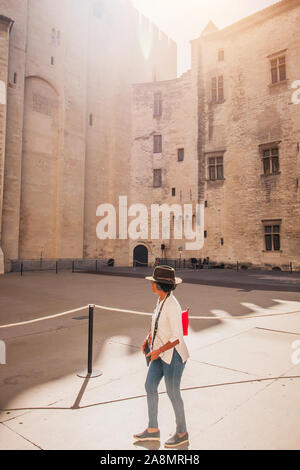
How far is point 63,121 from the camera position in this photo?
23.1m

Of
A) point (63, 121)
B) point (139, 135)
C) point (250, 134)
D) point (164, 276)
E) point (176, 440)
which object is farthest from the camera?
point (139, 135)

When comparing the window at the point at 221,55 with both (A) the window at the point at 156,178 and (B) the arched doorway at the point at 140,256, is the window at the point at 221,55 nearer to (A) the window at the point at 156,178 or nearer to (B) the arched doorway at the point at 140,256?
(A) the window at the point at 156,178

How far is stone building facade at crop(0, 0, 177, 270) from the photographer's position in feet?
66.3

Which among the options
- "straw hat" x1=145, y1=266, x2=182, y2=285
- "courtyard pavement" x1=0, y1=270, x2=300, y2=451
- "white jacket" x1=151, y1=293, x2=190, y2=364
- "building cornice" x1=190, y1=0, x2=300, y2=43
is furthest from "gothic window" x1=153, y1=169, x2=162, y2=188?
"white jacket" x1=151, y1=293, x2=190, y2=364

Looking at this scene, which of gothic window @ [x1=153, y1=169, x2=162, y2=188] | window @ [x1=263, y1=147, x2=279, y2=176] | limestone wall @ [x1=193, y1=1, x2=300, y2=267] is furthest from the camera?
gothic window @ [x1=153, y1=169, x2=162, y2=188]

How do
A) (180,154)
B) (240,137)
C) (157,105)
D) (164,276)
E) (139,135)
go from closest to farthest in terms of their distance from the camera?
(164,276)
(240,137)
(180,154)
(157,105)
(139,135)

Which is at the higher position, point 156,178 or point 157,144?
point 157,144

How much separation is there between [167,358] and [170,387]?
A: 225mm

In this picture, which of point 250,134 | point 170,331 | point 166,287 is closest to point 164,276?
point 166,287

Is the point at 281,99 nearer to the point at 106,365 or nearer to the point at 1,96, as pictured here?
the point at 1,96

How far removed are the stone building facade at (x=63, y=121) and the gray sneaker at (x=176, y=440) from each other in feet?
60.6

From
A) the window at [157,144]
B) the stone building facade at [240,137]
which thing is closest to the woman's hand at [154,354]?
the stone building facade at [240,137]

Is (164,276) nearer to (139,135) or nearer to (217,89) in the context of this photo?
(217,89)

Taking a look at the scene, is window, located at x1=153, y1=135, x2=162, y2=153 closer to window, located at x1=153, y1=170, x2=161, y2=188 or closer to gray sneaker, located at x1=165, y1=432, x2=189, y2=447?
window, located at x1=153, y1=170, x2=161, y2=188
